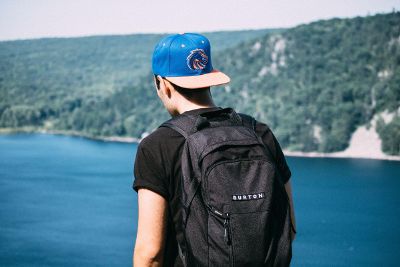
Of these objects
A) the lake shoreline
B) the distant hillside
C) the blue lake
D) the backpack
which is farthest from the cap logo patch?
the distant hillside

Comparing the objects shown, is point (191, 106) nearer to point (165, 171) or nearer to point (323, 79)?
point (165, 171)

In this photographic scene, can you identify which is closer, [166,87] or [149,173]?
[149,173]

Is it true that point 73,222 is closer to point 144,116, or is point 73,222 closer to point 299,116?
point 299,116

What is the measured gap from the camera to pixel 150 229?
162cm

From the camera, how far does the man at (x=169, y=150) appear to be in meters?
1.62

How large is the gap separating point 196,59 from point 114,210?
4470 centimetres

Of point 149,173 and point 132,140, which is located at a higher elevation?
point 149,173

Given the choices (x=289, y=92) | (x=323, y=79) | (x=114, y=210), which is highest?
(x=114, y=210)

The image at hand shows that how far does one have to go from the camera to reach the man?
1615 millimetres

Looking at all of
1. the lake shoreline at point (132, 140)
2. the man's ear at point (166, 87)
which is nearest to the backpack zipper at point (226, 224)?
the man's ear at point (166, 87)

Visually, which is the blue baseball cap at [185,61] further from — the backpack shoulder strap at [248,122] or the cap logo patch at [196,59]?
the backpack shoulder strap at [248,122]

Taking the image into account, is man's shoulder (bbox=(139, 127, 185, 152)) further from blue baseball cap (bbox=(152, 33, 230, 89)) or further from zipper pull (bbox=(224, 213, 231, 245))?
zipper pull (bbox=(224, 213, 231, 245))

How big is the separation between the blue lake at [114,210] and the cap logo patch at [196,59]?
3058 cm

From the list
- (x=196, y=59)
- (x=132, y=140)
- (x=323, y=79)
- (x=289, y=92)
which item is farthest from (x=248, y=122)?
(x=323, y=79)
